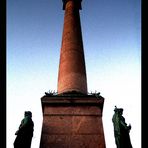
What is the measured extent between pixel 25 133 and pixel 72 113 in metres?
2.31

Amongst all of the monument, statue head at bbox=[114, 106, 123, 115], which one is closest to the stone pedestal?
the monument

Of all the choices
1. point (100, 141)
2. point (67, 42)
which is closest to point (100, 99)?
point (100, 141)

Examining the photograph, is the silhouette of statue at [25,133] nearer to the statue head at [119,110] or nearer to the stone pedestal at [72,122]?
the stone pedestal at [72,122]

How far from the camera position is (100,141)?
1452cm

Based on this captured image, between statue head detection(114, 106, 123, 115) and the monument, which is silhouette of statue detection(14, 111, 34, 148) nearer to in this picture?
the monument

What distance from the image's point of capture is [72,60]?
1800 centimetres

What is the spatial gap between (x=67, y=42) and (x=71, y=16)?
252 centimetres

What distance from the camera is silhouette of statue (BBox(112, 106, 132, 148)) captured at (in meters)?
13.8

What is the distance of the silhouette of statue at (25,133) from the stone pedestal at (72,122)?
0.56m

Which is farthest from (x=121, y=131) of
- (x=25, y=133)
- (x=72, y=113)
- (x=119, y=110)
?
(x=25, y=133)

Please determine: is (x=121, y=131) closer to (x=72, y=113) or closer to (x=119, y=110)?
(x=119, y=110)

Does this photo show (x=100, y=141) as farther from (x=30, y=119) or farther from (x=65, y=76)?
(x=65, y=76)
